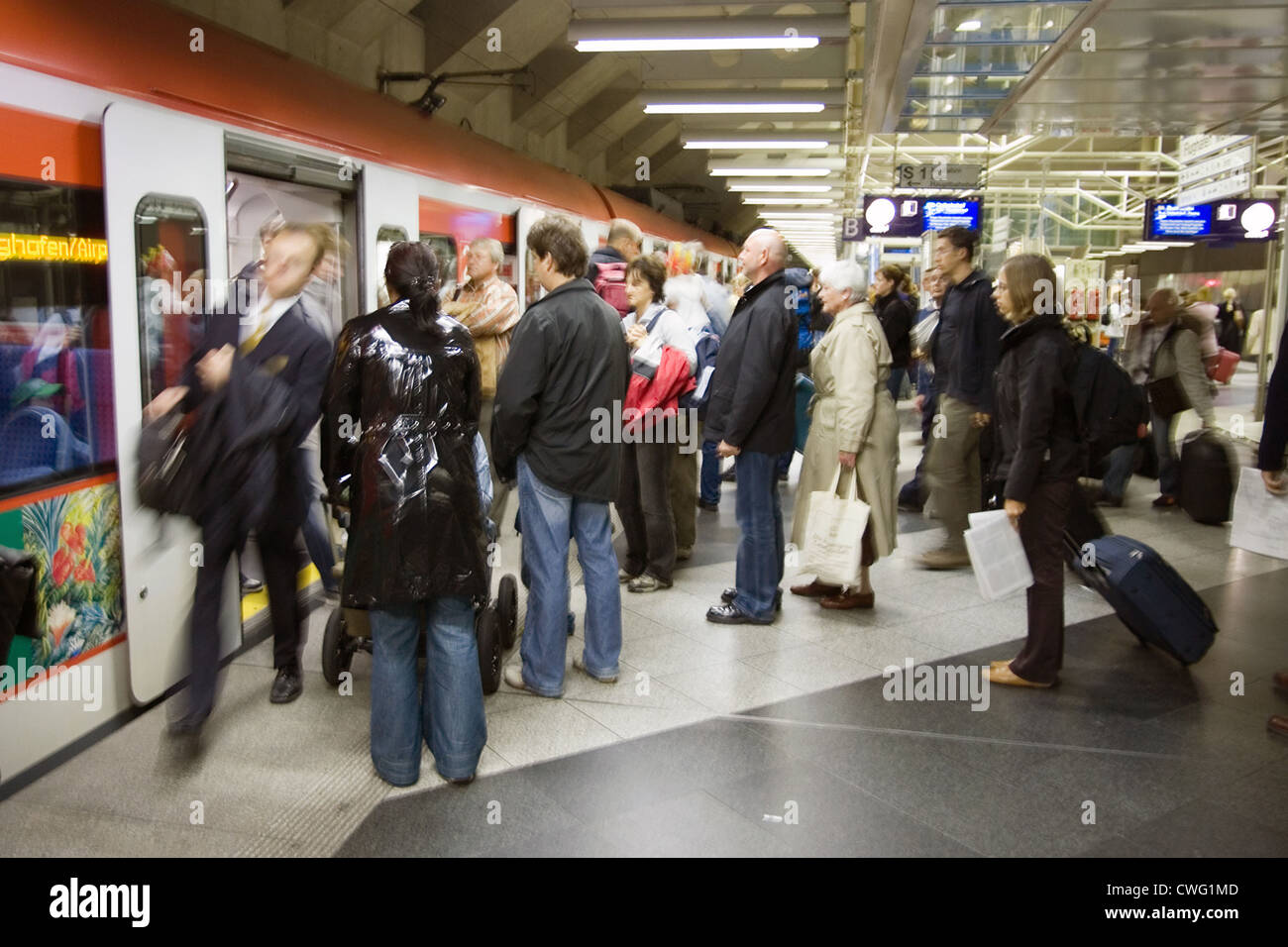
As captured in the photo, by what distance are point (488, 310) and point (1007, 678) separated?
2891mm

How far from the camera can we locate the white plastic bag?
395 cm

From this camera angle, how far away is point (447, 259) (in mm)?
6297

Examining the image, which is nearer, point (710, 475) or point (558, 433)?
point (558, 433)

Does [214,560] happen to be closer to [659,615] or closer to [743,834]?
[743,834]

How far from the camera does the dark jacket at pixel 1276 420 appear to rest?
12.0ft

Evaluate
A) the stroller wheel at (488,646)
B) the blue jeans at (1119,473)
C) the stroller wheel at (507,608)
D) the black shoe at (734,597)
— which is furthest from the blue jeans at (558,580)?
the blue jeans at (1119,473)

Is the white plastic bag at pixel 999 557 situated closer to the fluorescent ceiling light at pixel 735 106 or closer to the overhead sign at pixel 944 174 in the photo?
the fluorescent ceiling light at pixel 735 106

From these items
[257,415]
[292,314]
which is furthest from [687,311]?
[257,415]

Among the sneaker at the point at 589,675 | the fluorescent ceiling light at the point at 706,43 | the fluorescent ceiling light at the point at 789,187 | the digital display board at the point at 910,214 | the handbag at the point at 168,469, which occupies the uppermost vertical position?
the fluorescent ceiling light at the point at 789,187

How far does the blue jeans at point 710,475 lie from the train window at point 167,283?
447cm

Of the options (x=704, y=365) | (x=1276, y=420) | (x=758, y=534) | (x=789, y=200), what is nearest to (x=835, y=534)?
(x=758, y=534)

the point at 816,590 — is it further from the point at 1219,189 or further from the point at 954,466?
the point at 1219,189

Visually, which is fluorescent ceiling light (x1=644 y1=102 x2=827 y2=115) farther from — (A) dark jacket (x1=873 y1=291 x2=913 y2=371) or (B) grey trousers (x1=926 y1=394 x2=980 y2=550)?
(B) grey trousers (x1=926 y1=394 x2=980 y2=550)

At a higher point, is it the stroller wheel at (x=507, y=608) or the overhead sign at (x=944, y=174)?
the overhead sign at (x=944, y=174)
